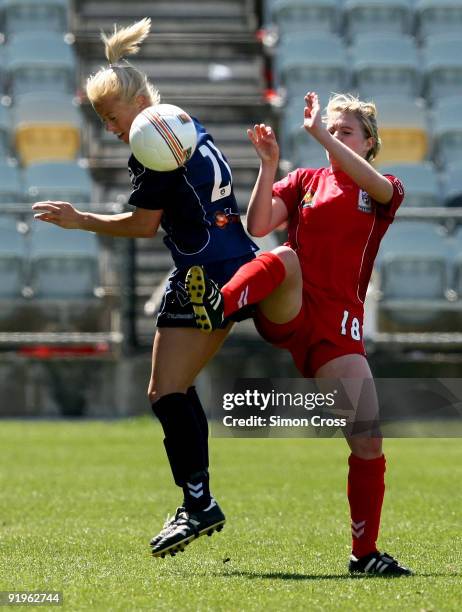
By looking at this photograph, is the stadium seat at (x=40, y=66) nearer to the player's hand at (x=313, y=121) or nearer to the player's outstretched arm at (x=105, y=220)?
the player's outstretched arm at (x=105, y=220)

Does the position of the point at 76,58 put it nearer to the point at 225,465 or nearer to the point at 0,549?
the point at 225,465

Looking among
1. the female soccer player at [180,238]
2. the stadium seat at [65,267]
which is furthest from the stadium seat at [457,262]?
the female soccer player at [180,238]

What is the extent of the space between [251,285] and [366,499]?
91cm

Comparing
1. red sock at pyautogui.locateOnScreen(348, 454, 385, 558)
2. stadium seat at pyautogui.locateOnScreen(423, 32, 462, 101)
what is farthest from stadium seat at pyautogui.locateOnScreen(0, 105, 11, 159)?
red sock at pyautogui.locateOnScreen(348, 454, 385, 558)

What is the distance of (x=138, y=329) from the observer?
42.7ft

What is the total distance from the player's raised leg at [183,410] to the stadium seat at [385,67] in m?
11.4

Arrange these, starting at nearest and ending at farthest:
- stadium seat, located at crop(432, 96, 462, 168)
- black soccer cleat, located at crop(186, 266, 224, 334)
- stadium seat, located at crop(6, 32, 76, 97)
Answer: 1. black soccer cleat, located at crop(186, 266, 224, 334)
2. stadium seat, located at crop(432, 96, 462, 168)
3. stadium seat, located at crop(6, 32, 76, 97)

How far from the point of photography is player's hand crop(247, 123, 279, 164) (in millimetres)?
5258

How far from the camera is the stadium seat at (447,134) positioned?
1538 centimetres

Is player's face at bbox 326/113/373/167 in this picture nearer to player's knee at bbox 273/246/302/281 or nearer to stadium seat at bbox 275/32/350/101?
player's knee at bbox 273/246/302/281

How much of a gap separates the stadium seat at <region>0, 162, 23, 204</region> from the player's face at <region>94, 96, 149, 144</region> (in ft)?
29.5

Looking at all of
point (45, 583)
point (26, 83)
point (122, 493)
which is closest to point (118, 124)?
point (45, 583)

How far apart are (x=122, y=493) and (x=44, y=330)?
15.6ft

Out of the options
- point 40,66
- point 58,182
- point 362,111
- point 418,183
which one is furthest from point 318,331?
point 40,66
